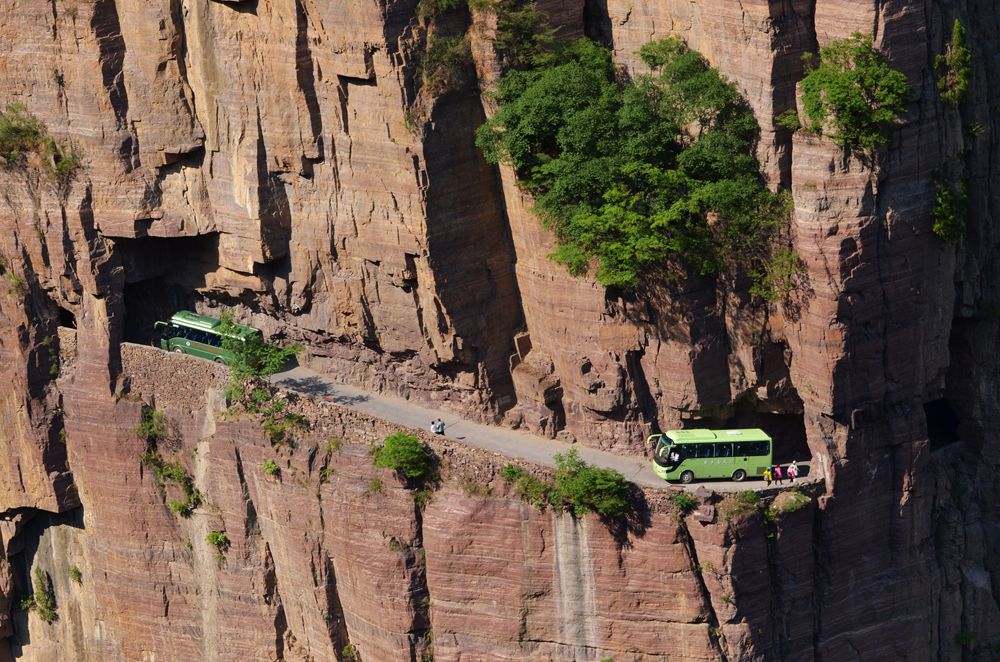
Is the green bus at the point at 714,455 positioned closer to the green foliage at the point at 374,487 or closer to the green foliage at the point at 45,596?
Answer: the green foliage at the point at 374,487

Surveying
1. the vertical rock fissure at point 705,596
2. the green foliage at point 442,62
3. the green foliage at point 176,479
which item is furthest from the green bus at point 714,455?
the green foliage at point 176,479

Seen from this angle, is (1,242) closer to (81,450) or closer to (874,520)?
(81,450)

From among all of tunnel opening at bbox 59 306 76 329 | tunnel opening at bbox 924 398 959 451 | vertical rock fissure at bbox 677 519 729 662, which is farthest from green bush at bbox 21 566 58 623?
tunnel opening at bbox 924 398 959 451

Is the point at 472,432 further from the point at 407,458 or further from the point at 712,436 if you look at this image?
the point at 712,436

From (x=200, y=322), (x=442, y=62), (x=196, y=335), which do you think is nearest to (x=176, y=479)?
(x=196, y=335)

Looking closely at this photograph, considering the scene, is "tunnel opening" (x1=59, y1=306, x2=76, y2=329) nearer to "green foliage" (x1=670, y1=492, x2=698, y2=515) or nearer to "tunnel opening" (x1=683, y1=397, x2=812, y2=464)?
"tunnel opening" (x1=683, y1=397, x2=812, y2=464)

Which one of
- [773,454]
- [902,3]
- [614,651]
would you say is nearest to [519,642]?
[614,651]

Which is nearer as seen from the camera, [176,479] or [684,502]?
[684,502]

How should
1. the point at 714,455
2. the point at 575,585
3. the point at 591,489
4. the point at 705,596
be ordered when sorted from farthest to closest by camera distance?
1. the point at 575,585
2. the point at 714,455
3. the point at 705,596
4. the point at 591,489
